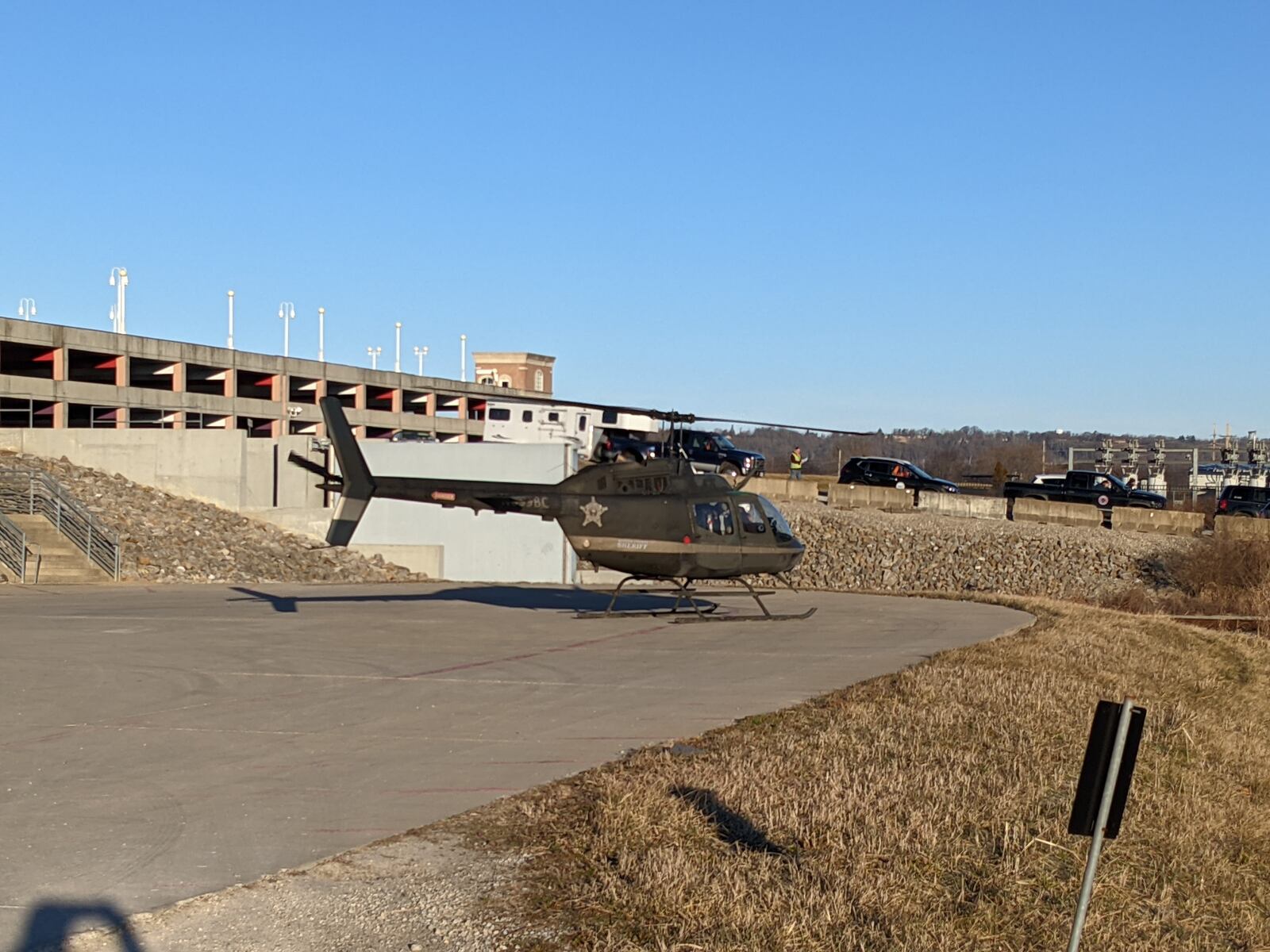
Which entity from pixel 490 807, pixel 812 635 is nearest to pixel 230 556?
pixel 812 635

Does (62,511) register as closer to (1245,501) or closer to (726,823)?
(726,823)

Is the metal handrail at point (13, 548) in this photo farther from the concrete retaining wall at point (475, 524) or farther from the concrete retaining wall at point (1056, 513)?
the concrete retaining wall at point (1056, 513)

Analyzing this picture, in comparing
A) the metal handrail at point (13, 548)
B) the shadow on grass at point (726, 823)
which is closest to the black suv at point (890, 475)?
the metal handrail at point (13, 548)

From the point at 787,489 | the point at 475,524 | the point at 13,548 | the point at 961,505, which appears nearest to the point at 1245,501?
the point at 961,505

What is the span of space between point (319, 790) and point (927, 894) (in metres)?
4.63

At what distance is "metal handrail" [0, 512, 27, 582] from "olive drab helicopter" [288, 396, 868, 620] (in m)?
11.2

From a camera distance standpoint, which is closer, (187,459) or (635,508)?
(635,508)

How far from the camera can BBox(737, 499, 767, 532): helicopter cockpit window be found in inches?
846

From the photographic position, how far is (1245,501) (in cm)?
4881

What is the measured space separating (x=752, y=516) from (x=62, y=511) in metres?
18.6

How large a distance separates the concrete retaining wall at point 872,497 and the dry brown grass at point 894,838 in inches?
1455

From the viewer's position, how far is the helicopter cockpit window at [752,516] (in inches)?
846

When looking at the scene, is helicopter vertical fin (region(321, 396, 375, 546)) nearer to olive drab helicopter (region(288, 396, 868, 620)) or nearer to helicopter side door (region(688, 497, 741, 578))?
olive drab helicopter (region(288, 396, 868, 620))

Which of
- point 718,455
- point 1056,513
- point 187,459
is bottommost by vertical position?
point 1056,513
